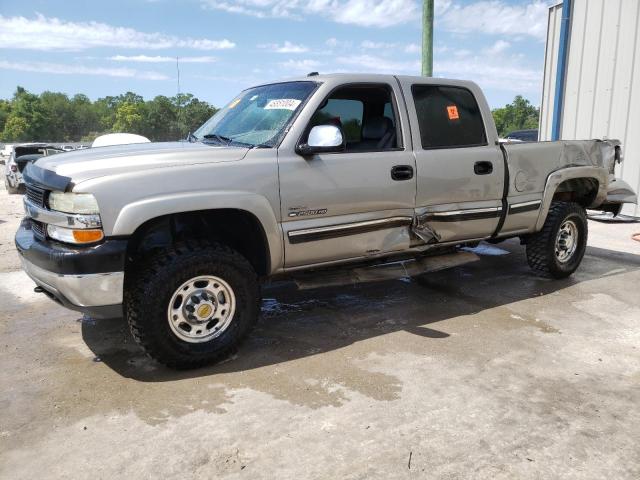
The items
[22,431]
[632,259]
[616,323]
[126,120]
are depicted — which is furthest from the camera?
[126,120]

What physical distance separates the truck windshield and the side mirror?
220 mm

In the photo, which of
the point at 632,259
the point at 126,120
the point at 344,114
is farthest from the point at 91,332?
the point at 126,120

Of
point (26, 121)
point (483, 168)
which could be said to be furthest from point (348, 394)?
point (26, 121)

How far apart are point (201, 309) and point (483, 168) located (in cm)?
274

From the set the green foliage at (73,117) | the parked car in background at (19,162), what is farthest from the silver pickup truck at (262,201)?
the green foliage at (73,117)

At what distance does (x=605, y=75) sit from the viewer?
10.0 meters

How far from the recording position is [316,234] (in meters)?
3.87

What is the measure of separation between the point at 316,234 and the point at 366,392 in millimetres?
1180

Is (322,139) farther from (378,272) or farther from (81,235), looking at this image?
(81,235)

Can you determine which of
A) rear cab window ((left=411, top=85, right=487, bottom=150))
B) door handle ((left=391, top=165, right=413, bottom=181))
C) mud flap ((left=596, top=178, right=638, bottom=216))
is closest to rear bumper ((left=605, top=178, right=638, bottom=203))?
mud flap ((left=596, top=178, right=638, bottom=216))

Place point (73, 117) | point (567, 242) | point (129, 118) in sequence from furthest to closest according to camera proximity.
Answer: point (73, 117), point (129, 118), point (567, 242)

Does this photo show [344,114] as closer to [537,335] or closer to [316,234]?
[316,234]

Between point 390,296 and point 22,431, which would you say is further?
point 390,296

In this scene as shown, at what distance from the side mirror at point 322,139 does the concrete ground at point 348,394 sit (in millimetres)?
1443
